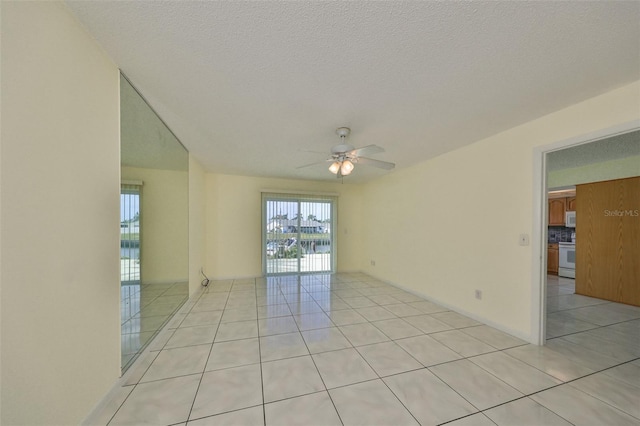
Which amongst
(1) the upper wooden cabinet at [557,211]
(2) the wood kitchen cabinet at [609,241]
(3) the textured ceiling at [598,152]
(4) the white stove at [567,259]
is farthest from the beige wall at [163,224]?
(1) the upper wooden cabinet at [557,211]

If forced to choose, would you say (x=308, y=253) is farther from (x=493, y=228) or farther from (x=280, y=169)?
(x=493, y=228)

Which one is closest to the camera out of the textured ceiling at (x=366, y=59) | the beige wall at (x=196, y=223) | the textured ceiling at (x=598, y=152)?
the textured ceiling at (x=366, y=59)

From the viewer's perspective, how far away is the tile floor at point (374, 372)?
4.95 ft

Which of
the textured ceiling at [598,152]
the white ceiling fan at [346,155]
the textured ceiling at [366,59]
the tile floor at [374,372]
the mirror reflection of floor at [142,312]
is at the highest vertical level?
the textured ceiling at [366,59]

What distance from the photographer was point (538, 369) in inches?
77.7

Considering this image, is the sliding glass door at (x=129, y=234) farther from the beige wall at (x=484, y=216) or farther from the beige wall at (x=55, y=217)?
the beige wall at (x=484, y=216)

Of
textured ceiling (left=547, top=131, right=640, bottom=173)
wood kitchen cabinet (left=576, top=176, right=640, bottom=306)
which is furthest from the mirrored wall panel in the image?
wood kitchen cabinet (left=576, top=176, right=640, bottom=306)

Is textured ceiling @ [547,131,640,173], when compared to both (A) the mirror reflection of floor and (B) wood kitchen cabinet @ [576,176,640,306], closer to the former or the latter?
Result: (B) wood kitchen cabinet @ [576,176,640,306]

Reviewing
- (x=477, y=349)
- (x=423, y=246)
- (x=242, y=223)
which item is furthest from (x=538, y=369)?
(x=242, y=223)

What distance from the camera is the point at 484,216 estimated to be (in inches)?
116

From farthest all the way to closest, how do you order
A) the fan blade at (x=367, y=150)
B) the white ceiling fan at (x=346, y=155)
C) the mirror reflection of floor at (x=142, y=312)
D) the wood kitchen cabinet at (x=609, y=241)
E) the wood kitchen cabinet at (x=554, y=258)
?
the wood kitchen cabinet at (x=554, y=258) < the wood kitchen cabinet at (x=609, y=241) < the white ceiling fan at (x=346, y=155) < the fan blade at (x=367, y=150) < the mirror reflection of floor at (x=142, y=312)

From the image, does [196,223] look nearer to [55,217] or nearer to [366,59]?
[55,217]

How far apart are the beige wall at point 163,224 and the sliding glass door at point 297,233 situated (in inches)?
81.9

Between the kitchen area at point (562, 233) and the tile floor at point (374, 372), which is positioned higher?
the kitchen area at point (562, 233)
